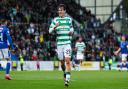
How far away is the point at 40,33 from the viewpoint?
4856 centimetres

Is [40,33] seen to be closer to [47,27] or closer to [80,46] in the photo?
[47,27]

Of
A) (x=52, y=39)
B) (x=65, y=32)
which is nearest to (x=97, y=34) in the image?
(x=52, y=39)

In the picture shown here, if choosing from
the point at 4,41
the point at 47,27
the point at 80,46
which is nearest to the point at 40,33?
the point at 47,27

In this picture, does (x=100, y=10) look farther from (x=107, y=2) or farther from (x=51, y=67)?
(x=51, y=67)

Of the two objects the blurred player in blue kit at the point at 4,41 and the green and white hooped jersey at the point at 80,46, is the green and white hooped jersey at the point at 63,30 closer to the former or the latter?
the blurred player in blue kit at the point at 4,41

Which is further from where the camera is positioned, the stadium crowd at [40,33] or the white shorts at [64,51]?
the stadium crowd at [40,33]

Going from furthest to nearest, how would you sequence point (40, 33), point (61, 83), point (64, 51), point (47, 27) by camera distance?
point (47, 27)
point (40, 33)
point (61, 83)
point (64, 51)

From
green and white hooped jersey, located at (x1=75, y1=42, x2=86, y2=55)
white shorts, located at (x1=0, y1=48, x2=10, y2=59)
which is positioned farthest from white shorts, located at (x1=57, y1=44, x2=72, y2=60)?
green and white hooped jersey, located at (x1=75, y1=42, x2=86, y2=55)

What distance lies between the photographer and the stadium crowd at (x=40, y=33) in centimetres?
4650

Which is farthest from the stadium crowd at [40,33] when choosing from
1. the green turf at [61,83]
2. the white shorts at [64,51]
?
A: the white shorts at [64,51]

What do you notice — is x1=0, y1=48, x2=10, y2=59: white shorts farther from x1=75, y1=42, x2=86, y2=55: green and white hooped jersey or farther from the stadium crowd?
the stadium crowd

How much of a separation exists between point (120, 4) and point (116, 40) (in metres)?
10.00

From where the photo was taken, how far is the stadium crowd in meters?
46.5

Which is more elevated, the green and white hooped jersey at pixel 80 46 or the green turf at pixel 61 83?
the green turf at pixel 61 83
